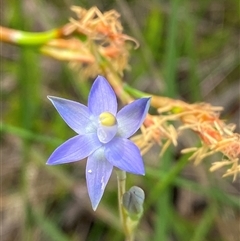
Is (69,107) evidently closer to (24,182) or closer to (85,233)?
(24,182)

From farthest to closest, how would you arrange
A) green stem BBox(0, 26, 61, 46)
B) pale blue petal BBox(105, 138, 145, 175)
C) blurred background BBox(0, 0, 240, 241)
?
1. blurred background BBox(0, 0, 240, 241)
2. green stem BBox(0, 26, 61, 46)
3. pale blue petal BBox(105, 138, 145, 175)

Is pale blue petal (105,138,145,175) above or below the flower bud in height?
above

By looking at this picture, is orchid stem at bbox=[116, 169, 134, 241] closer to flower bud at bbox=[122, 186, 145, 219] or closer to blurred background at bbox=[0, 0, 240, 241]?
flower bud at bbox=[122, 186, 145, 219]

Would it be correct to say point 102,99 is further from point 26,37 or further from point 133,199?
point 26,37

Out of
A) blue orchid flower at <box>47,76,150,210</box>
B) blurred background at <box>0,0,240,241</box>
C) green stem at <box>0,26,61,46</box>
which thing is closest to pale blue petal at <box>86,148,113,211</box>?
blue orchid flower at <box>47,76,150,210</box>

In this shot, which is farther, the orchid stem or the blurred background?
the blurred background

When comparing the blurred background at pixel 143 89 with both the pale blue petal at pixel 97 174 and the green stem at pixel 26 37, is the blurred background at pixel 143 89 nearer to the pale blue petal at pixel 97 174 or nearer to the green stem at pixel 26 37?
the green stem at pixel 26 37

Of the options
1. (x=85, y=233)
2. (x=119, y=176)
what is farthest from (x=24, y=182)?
(x=119, y=176)
